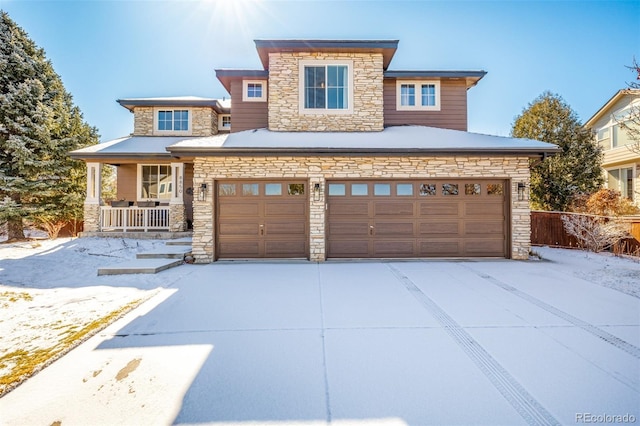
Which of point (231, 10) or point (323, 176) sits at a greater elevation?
point (231, 10)

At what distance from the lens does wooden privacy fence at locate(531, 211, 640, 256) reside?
8.75m

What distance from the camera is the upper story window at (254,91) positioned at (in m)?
11.2

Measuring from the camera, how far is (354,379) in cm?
271

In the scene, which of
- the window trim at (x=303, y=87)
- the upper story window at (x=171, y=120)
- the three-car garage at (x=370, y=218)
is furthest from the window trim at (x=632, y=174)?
the upper story window at (x=171, y=120)

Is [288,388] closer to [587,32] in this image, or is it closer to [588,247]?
[588,247]

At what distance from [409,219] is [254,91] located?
309 inches

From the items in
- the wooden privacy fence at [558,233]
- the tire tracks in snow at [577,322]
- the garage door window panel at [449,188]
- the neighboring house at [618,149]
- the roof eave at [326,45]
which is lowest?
the tire tracks in snow at [577,322]

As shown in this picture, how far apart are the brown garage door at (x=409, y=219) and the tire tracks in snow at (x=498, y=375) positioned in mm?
3901

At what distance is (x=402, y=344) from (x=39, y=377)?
147 inches

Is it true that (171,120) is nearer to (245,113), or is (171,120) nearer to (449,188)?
(245,113)

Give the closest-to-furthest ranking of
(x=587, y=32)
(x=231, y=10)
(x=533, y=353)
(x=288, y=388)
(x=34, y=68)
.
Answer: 1. (x=288, y=388)
2. (x=533, y=353)
3. (x=231, y=10)
4. (x=587, y=32)
5. (x=34, y=68)

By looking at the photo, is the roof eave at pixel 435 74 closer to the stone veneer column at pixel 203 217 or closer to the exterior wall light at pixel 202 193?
the stone veneer column at pixel 203 217

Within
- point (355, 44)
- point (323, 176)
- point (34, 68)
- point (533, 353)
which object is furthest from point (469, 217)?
point (34, 68)

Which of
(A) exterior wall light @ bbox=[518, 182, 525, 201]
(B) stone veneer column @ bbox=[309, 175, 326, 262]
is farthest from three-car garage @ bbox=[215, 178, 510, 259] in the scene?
(A) exterior wall light @ bbox=[518, 182, 525, 201]
